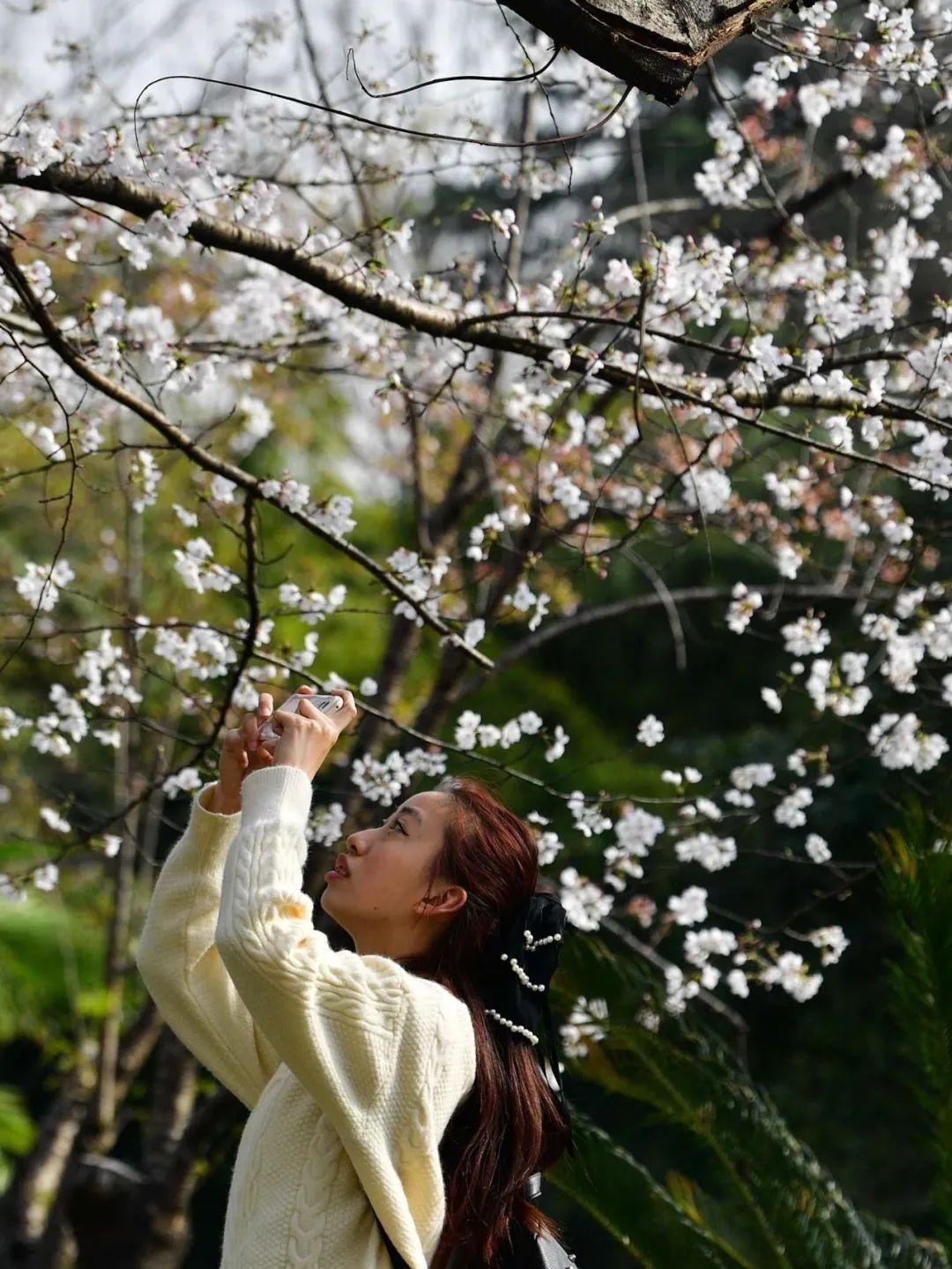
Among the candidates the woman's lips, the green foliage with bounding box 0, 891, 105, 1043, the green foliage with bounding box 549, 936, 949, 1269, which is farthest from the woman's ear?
the green foliage with bounding box 0, 891, 105, 1043

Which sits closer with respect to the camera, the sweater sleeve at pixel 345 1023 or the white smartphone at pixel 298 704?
the sweater sleeve at pixel 345 1023

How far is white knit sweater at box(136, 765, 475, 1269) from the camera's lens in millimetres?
1617

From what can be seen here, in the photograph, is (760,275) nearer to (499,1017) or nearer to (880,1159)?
(499,1017)

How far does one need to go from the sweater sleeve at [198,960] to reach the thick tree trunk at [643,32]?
1090 mm

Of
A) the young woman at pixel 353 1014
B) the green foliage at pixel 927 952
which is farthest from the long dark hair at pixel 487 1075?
the green foliage at pixel 927 952

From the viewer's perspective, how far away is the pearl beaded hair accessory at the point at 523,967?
6.09ft

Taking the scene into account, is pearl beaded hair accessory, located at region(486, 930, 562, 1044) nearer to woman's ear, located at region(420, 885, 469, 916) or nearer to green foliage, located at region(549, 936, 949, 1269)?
woman's ear, located at region(420, 885, 469, 916)

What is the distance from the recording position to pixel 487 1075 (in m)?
1.79

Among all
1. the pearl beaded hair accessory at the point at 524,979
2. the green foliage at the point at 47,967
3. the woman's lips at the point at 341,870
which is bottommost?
the pearl beaded hair accessory at the point at 524,979

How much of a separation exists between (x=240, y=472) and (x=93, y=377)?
1.13ft

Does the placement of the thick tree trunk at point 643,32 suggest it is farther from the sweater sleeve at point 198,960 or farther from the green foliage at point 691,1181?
the green foliage at point 691,1181

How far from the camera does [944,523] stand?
351 cm

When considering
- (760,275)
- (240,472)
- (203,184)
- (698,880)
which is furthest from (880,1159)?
(203,184)

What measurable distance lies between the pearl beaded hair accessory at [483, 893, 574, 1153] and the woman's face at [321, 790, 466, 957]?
84 mm
